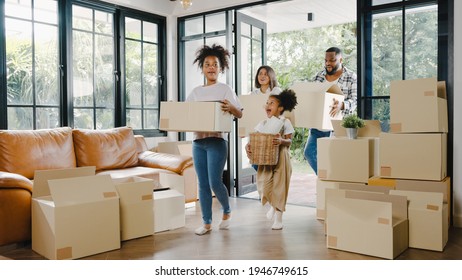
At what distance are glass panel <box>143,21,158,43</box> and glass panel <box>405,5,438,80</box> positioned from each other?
291 cm

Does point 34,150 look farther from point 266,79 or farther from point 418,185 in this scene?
point 418,185

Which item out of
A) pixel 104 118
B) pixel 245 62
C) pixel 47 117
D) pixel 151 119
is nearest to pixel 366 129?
pixel 245 62

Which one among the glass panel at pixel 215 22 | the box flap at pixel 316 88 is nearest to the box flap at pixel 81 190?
the box flap at pixel 316 88

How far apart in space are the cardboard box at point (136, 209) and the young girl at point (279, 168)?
2.73 feet

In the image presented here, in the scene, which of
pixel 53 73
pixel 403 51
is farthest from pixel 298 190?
pixel 53 73

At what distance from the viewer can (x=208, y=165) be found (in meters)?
3.05

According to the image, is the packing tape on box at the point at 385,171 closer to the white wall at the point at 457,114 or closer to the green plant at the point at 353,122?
the green plant at the point at 353,122

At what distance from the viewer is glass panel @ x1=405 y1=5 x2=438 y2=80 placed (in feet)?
11.5

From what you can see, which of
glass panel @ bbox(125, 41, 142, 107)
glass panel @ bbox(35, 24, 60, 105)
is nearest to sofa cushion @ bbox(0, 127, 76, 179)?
glass panel @ bbox(35, 24, 60, 105)

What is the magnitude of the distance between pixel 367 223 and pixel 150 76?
132 inches

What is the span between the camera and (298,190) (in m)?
5.27

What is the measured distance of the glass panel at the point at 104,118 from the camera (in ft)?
15.0

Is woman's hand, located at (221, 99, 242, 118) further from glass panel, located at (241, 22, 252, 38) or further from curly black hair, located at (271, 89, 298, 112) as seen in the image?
glass panel, located at (241, 22, 252, 38)
